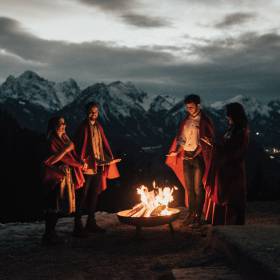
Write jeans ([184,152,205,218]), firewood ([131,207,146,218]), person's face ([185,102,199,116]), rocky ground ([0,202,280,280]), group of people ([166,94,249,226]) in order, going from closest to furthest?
rocky ground ([0,202,280,280]) → group of people ([166,94,249,226]) → firewood ([131,207,146,218]) → person's face ([185,102,199,116]) → jeans ([184,152,205,218])

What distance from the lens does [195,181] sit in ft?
31.2

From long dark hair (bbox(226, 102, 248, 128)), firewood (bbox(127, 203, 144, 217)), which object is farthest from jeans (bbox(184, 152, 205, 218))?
long dark hair (bbox(226, 102, 248, 128))

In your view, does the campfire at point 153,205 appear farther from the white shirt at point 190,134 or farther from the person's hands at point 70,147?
the person's hands at point 70,147

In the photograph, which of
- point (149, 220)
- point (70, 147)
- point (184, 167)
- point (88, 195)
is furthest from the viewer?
point (88, 195)

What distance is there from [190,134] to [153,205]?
5.47 ft

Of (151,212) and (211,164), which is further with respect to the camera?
(211,164)

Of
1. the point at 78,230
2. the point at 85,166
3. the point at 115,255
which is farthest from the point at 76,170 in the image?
the point at 115,255

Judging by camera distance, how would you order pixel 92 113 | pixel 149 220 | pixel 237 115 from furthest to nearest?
pixel 92 113
pixel 149 220
pixel 237 115

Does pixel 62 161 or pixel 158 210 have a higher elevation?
pixel 62 161

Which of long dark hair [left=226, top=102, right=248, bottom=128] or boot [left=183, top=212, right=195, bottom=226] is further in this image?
boot [left=183, top=212, right=195, bottom=226]

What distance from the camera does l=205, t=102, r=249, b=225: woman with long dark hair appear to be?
831cm

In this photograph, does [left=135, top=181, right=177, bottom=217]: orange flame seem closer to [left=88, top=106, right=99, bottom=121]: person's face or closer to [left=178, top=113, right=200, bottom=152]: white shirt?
[left=178, top=113, right=200, bottom=152]: white shirt

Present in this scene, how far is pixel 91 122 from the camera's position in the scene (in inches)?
372

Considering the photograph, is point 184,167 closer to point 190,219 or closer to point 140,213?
point 190,219
